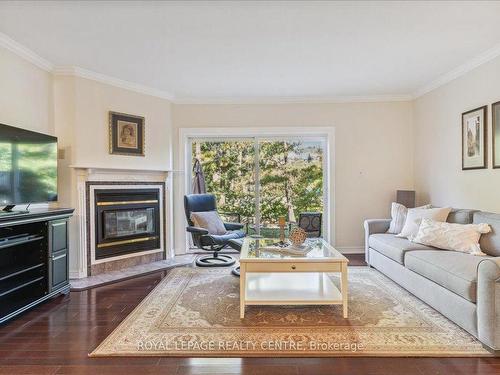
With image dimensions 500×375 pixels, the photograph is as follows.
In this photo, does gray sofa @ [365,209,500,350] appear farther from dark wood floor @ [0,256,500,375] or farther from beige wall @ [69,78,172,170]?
beige wall @ [69,78,172,170]

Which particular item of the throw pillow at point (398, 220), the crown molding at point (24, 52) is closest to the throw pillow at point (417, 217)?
the throw pillow at point (398, 220)

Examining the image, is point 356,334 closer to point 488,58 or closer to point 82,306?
point 82,306

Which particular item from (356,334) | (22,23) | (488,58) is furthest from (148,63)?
(488,58)

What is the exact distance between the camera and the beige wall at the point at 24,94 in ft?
10.8

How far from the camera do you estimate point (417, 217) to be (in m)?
3.88

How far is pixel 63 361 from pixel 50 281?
127 centimetres

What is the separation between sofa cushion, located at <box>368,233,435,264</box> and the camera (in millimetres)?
3422

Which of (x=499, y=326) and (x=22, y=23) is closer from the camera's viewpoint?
(x=499, y=326)

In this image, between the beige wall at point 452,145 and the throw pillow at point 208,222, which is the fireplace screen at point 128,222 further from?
the beige wall at point 452,145

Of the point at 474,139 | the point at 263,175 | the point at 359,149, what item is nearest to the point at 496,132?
the point at 474,139

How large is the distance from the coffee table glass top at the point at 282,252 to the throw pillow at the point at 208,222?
3.09 feet

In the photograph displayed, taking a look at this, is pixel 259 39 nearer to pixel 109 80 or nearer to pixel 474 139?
pixel 109 80

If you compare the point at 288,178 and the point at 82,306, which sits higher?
the point at 288,178

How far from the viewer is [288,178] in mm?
5520
